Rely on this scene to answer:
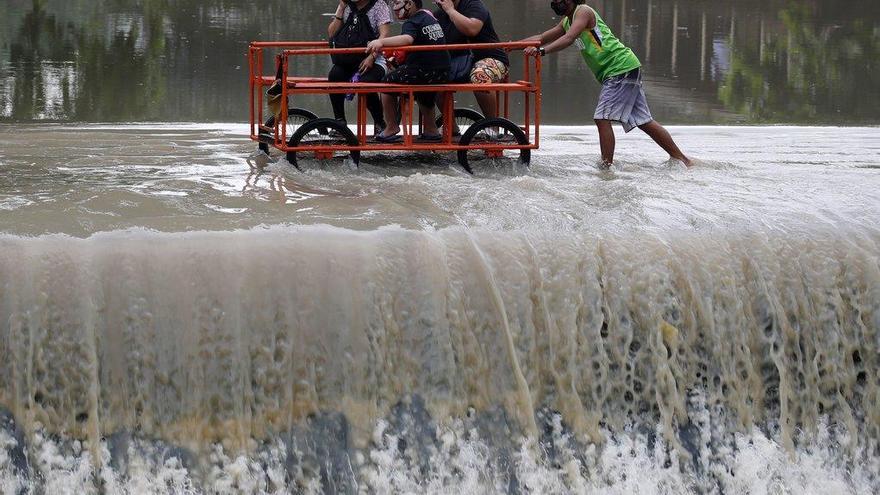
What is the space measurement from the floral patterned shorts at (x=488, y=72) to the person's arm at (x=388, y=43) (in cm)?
63

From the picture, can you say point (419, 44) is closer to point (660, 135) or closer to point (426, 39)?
point (426, 39)

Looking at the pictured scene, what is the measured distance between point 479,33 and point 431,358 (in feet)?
11.4

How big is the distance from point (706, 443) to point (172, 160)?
428cm

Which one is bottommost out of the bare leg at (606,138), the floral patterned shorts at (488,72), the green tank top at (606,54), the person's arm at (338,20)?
the bare leg at (606,138)

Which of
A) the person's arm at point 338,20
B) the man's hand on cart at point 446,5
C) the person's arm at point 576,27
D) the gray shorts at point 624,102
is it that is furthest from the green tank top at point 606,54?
the person's arm at point 338,20

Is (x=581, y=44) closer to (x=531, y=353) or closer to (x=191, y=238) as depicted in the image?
(x=531, y=353)

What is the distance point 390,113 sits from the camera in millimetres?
9328

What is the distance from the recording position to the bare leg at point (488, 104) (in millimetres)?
9695

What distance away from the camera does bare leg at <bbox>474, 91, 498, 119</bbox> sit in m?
9.70

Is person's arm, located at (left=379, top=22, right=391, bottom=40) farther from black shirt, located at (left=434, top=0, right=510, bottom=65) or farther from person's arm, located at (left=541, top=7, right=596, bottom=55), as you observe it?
person's arm, located at (left=541, top=7, right=596, bottom=55)

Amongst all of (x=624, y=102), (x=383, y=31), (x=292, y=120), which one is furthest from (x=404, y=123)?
(x=624, y=102)

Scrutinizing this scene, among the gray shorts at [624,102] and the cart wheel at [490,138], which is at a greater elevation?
the gray shorts at [624,102]

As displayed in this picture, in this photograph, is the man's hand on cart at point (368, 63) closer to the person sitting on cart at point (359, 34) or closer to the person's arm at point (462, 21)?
the person sitting on cart at point (359, 34)

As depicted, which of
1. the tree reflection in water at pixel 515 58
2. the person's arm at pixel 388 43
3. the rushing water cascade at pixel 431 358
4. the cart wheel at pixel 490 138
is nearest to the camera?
the rushing water cascade at pixel 431 358
